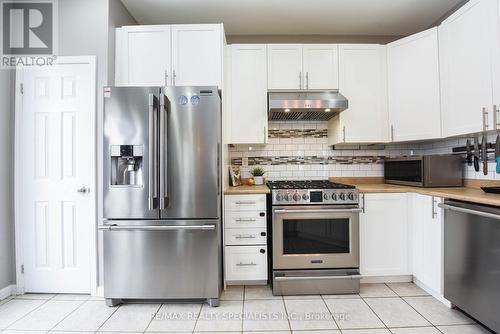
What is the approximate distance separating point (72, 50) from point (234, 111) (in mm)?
1602

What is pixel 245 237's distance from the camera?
2.43 metres

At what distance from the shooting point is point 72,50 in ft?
7.67

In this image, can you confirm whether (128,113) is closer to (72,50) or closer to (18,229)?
(72,50)

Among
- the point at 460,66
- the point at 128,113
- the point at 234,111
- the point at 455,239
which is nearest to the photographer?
the point at 455,239

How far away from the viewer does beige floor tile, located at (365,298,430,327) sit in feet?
6.18

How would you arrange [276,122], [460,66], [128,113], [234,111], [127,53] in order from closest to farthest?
1. [128,113]
2. [460,66]
3. [127,53]
4. [234,111]
5. [276,122]

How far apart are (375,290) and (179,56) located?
115 inches

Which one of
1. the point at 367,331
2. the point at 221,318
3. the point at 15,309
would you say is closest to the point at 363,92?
the point at 367,331

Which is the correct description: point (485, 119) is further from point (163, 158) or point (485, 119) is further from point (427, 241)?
point (163, 158)

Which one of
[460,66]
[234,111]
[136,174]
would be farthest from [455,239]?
[136,174]

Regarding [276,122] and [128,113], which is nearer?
[128,113]

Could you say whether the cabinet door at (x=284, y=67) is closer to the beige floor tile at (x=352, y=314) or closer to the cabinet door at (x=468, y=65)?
the cabinet door at (x=468, y=65)

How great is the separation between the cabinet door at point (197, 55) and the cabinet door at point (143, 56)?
0.30ft

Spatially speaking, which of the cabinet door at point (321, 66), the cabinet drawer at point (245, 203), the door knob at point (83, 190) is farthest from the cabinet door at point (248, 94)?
the door knob at point (83, 190)
